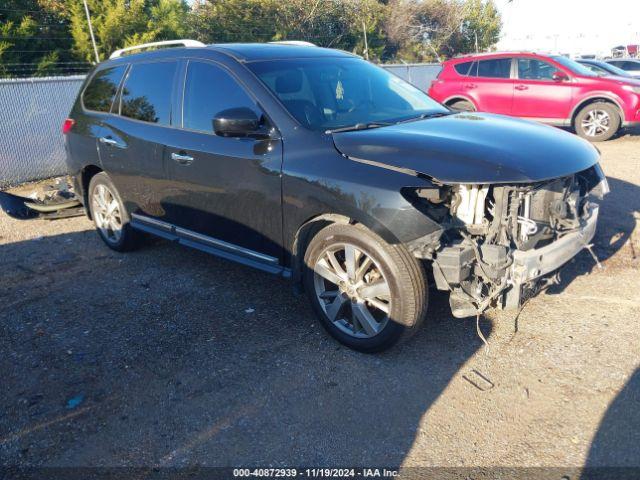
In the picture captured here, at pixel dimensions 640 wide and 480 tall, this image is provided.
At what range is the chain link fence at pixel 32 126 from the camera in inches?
367

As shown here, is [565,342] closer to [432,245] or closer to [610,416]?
[610,416]

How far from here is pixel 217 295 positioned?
15.3 feet

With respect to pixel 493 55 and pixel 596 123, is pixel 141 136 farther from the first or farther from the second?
pixel 596 123

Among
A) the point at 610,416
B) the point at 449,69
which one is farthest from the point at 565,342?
the point at 449,69

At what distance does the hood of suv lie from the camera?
3.15 m

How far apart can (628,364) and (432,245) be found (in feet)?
4.69

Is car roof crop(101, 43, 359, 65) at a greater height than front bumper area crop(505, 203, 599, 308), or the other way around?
car roof crop(101, 43, 359, 65)

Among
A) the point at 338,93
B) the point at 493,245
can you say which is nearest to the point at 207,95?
the point at 338,93

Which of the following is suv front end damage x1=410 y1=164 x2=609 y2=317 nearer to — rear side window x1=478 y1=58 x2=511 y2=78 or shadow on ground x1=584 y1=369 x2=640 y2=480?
shadow on ground x1=584 y1=369 x2=640 y2=480

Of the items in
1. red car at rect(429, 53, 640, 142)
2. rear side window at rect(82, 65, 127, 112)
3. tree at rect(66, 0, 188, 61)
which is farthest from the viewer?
tree at rect(66, 0, 188, 61)

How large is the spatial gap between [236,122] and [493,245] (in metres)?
1.81

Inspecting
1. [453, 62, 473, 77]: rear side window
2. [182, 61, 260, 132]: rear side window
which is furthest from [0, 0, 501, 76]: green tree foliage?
[182, 61, 260, 132]: rear side window

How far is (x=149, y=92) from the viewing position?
16.3ft

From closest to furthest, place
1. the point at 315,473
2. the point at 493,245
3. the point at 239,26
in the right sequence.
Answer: the point at 315,473 → the point at 493,245 → the point at 239,26
